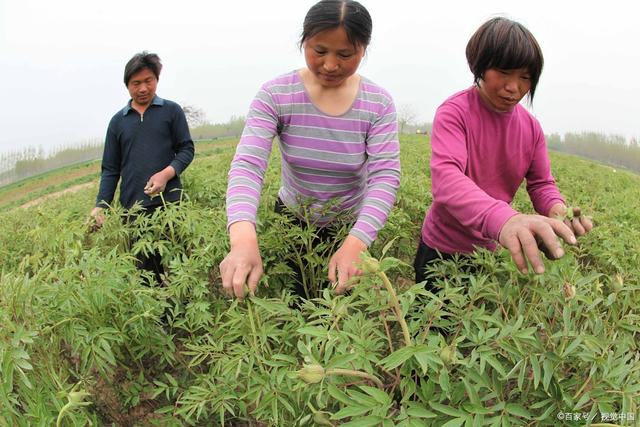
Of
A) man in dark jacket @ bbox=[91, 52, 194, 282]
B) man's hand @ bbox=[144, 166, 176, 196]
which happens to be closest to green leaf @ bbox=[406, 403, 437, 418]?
man's hand @ bbox=[144, 166, 176, 196]

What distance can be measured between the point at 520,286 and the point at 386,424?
0.52 m

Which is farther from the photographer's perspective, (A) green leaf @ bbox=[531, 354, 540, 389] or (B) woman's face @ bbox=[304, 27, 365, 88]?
(B) woman's face @ bbox=[304, 27, 365, 88]

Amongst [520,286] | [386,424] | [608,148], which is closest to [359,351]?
[386,424]

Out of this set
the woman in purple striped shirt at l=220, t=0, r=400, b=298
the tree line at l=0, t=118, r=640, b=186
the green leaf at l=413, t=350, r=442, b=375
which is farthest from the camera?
the tree line at l=0, t=118, r=640, b=186

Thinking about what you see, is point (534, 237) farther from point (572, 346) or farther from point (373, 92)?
point (373, 92)

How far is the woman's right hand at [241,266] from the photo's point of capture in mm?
965

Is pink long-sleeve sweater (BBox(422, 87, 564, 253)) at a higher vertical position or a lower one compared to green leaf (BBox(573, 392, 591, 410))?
higher

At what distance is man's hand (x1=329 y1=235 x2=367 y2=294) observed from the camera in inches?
38.6

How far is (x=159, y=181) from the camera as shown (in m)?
2.31

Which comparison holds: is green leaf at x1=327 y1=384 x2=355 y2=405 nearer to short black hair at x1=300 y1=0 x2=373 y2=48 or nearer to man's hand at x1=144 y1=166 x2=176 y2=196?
short black hair at x1=300 y1=0 x2=373 y2=48

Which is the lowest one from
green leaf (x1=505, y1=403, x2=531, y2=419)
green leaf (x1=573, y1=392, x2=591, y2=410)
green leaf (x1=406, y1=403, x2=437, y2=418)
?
green leaf (x1=505, y1=403, x2=531, y2=419)

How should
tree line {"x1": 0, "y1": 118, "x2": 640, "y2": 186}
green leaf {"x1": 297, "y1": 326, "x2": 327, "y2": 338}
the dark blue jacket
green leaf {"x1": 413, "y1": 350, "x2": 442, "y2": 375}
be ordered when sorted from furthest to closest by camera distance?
tree line {"x1": 0, "y1": 118, "x2": 640, "y2": 186}
the dark blue jacket
green leaf {"x1": 297, "y1": 326, "x2": 327, "y2": 338}
green leaf {"x1": 413, "y1": 350, "x2": 442, "y2": 375}

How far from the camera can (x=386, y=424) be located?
722 millimetres

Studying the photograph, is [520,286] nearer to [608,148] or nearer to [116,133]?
[116,133]
